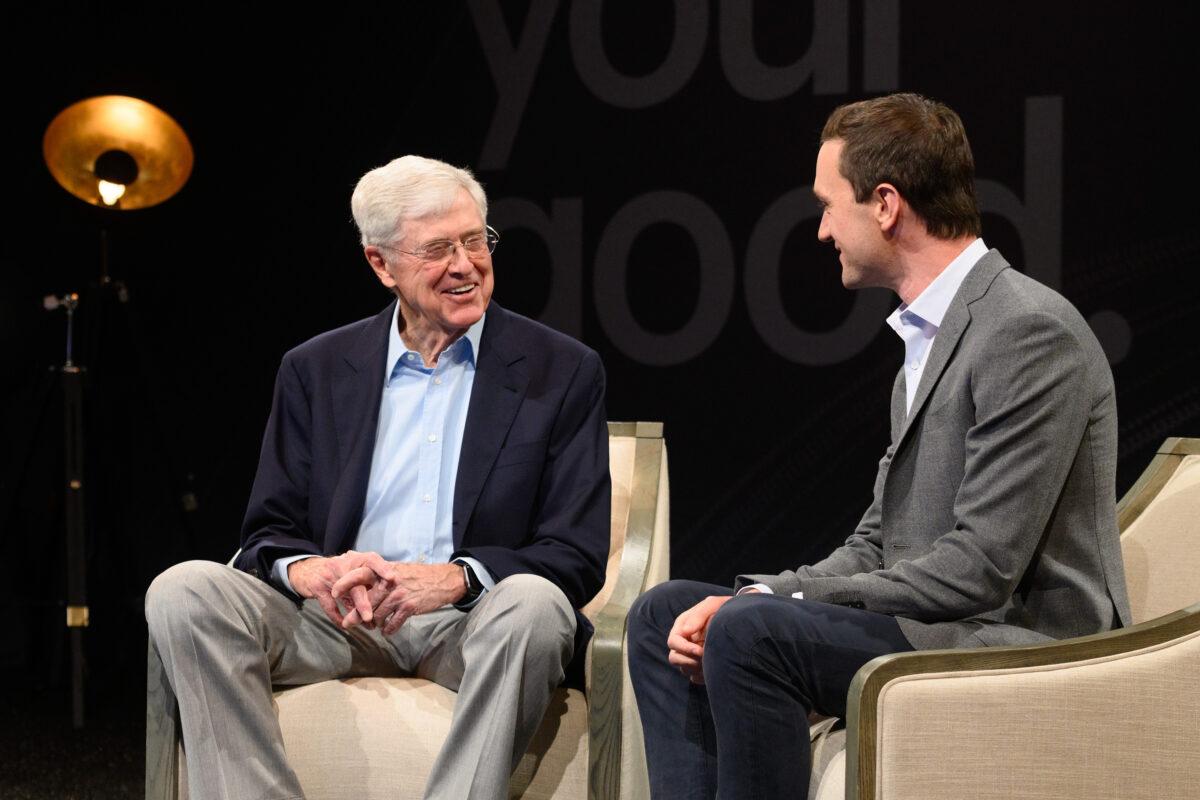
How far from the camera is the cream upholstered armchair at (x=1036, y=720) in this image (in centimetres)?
171

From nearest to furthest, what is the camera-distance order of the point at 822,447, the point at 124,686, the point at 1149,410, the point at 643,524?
the point at 643,524
the point at 1149,410
the point at 822,447
the point at 124,686

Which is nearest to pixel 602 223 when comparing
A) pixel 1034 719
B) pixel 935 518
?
pixel 935 518

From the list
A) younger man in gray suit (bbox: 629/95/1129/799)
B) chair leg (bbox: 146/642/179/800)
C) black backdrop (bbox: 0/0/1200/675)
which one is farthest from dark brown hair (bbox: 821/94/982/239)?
black backdrop (bbox: 0/0/1200/675)

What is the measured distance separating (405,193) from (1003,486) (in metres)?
1.34

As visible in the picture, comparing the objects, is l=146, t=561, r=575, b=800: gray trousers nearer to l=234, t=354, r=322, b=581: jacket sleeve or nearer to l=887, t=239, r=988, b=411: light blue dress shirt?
l=234, t=354, r=322, b=581: jacket sleeve

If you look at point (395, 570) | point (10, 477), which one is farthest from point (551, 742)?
point (10, 477)

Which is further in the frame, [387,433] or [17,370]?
[17,370]

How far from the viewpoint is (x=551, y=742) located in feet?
7.58

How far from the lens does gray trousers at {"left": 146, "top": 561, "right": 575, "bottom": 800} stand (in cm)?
216

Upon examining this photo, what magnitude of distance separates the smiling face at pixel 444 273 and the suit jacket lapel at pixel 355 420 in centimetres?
10

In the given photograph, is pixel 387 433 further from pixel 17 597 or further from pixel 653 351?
pixel 17 597

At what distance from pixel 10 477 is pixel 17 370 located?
0.58 meters

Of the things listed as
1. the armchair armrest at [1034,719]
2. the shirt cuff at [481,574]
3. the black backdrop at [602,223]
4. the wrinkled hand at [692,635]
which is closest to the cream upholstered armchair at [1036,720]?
the armchair armrest at [1034,719]

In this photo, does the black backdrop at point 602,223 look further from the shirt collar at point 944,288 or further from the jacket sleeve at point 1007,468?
the jacket sleeve at point 1007,468
